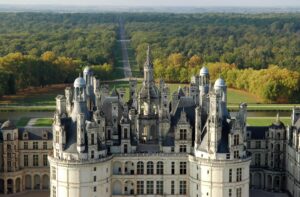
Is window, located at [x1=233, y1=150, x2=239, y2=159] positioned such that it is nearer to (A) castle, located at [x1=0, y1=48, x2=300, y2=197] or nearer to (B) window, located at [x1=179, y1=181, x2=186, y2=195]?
(A) castle, located at [x1=0, y1=48, x2=300, y2=197]

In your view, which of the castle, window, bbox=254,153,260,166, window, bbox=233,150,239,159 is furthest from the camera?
window, bbox=254,153,260,166

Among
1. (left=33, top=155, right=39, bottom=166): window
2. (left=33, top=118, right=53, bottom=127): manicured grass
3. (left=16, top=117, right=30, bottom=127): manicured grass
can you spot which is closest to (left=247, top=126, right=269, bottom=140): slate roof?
(left=33, top=155, right=39, bottom=166): window

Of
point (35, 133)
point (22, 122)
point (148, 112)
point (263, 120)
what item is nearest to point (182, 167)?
point (148, 112)

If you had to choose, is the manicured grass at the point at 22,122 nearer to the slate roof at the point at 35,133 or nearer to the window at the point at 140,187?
the slate roof at the point at 35,133

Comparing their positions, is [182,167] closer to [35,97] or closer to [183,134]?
[183,134]

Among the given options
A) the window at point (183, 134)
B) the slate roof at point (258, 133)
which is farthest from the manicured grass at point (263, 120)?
the window at point (183, 134)

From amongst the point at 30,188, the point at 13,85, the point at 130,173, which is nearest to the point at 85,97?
the point at 130,173

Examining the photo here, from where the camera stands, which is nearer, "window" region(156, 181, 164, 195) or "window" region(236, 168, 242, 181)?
"window" region(236, 168, 242, 181)

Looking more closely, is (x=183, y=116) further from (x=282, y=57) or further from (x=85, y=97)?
(x=282, y=57)

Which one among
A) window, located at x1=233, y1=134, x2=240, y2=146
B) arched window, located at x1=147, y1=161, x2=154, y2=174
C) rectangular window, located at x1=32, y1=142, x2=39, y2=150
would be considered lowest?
arched window, located at x1=147, y1=161, x2=154, y2=174
